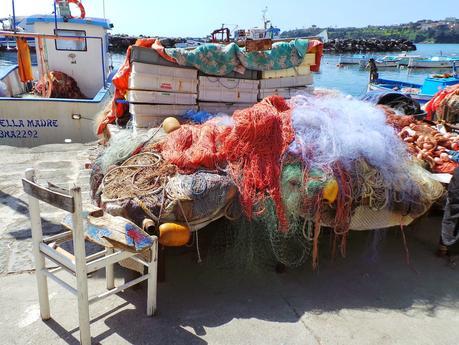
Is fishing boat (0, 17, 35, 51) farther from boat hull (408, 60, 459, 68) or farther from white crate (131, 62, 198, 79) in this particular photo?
boat hull (408, 60, 459, 68)

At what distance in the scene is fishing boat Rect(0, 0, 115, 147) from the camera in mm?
8719

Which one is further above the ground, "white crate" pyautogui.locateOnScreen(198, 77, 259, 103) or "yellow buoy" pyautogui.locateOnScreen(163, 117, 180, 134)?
"white crate" pyautogui.locateOnScreen(198, 77, 259, 103)

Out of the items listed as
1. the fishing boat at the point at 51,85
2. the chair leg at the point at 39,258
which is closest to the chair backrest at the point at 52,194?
the chair leg at the point at 39,258

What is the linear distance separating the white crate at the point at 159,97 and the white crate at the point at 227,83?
25cm

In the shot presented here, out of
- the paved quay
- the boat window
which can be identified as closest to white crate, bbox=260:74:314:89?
the paved quay

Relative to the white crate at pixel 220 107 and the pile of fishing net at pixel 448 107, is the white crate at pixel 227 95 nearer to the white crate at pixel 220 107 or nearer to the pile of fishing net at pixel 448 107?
the white crate at pixel 220 107

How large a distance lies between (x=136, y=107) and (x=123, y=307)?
3.22m

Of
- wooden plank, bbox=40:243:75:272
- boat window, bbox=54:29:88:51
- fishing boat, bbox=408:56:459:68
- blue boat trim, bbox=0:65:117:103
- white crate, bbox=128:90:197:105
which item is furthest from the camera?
fishing boat, bbox=408:56:459:68

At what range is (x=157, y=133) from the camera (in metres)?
4.61

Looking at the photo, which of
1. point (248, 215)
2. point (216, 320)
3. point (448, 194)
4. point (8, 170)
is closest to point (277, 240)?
point (248, 215)

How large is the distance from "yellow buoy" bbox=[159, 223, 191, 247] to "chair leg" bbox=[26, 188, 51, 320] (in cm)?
88

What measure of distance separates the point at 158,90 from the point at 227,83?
3.50ft

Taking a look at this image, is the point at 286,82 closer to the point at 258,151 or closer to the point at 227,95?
the point at 227,95

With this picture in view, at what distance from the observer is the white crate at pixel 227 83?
587 cm
